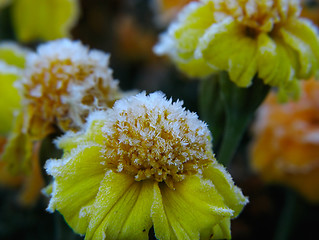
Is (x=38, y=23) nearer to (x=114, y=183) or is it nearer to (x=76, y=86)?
(x=76, y=86)

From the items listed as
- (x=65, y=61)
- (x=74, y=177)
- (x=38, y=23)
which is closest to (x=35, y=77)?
(x=65, y=61)

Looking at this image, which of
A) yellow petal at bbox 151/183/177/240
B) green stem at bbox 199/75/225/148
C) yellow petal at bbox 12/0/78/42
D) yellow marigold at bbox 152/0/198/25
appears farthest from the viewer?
yellow marigold at bbox 152/0/198/25

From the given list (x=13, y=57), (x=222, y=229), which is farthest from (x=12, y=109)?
(x=222, y=229)

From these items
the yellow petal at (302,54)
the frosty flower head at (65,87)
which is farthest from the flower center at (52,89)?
the yellow petal at (302,54)

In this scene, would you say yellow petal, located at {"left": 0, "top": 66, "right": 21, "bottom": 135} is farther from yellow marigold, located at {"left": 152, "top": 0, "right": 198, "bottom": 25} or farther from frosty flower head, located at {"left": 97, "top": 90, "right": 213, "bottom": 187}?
yellow marigold, located at {"left": 152, "top": 0, "right": 198, "bottom": 25}

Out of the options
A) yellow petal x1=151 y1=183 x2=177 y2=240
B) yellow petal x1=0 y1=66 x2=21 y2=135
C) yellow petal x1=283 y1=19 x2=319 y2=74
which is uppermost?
yellow petal x1=0 y1=66 x2=21 y2=135

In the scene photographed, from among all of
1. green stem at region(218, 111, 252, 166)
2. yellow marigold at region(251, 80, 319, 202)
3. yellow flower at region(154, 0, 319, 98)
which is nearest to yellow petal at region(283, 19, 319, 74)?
yellow flower at region(154, 0, 319, 98)

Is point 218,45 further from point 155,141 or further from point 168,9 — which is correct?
point 168,9
